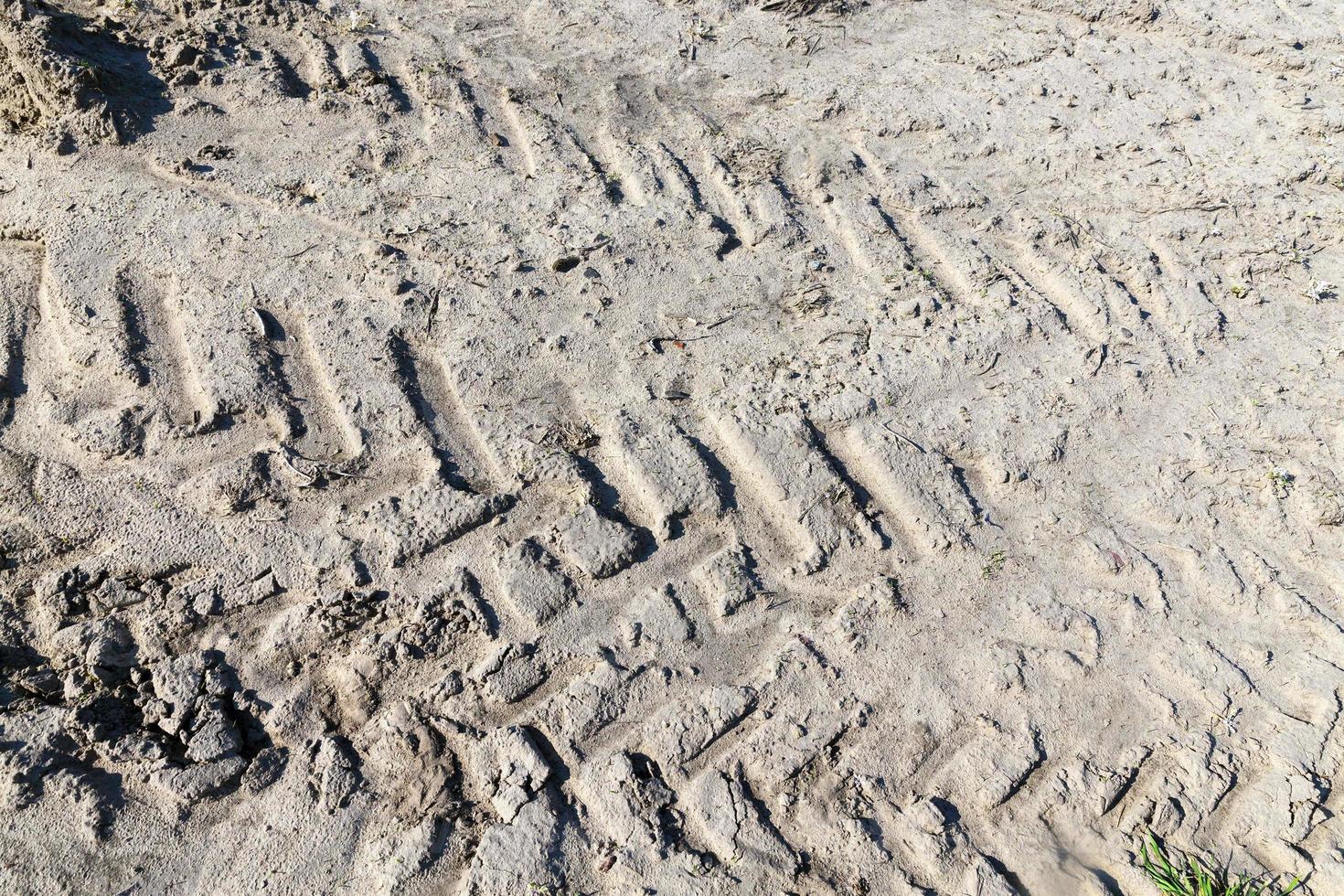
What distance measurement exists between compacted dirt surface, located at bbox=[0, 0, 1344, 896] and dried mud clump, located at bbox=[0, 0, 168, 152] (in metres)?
0.02

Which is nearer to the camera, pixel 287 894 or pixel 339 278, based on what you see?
pixel 287 894

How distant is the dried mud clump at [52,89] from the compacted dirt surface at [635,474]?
0.07 ft

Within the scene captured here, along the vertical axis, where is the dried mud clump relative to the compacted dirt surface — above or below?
above

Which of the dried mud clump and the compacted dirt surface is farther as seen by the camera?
the dried mud clump

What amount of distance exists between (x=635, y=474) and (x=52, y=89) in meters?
3.18

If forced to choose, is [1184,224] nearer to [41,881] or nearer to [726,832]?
[726,832]

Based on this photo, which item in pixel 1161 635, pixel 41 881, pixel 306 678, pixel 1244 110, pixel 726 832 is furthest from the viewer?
pixel 1244 110

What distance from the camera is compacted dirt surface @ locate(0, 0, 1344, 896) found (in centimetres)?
223

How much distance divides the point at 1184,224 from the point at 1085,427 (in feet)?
5.10

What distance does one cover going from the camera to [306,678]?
7.78 ft

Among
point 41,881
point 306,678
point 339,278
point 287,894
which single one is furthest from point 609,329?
point 41,881

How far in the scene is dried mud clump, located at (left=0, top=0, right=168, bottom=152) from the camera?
11.6ft

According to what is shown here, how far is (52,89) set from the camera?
355 centimetres

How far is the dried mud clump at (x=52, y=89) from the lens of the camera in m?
3.53
